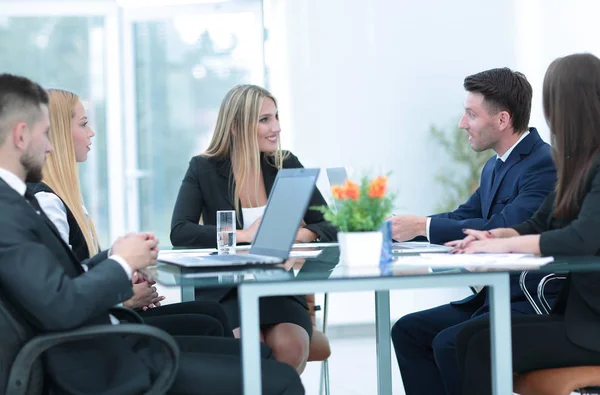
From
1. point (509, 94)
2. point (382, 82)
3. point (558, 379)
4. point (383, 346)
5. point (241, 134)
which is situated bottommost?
point (383, 346)

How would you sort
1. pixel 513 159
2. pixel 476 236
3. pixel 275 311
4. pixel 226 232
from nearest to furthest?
pixel 476 236 < pixel 226 232 < pixel 275 311 < pixel 513 159

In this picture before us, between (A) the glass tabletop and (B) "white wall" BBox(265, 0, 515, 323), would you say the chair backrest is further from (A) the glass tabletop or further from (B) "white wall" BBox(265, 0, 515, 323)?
(B) "white wall" BBox(265, 0, 515, 323)

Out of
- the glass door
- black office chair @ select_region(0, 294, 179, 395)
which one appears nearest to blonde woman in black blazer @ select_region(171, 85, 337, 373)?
black office chair @ select_region(0, 294, 179, 395)

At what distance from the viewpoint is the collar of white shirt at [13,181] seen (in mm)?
2051

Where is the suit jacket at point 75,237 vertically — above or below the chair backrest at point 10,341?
above

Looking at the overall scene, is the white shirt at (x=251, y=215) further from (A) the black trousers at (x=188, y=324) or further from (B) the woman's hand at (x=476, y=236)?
(B) the woman's hand at (x=476, y=236)

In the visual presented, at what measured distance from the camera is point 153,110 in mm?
7289

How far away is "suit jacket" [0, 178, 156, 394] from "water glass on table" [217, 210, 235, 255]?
76 cm

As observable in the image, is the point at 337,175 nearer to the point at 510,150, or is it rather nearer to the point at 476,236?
the point at 476,236

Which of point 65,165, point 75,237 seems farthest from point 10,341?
point 65,165

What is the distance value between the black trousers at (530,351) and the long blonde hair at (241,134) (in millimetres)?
1468

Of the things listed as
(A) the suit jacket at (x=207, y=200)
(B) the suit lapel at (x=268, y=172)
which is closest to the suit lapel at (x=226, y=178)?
(A) the suit jacket at (x=207, y=200)

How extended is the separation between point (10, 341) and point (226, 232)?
1058 millimetres

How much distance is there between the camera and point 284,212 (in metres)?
2.45
